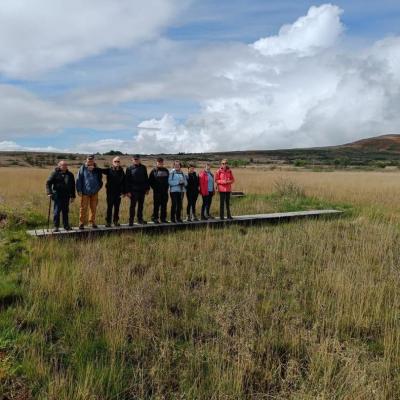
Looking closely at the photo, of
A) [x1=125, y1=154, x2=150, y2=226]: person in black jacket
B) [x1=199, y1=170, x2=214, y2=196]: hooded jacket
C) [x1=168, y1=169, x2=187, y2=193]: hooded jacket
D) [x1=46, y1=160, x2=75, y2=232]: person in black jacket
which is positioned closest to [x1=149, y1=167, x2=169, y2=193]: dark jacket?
[x1=168, y1=169, x2=187, y2=193]: hooded jacket

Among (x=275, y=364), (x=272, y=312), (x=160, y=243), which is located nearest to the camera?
(x=275, y=364)

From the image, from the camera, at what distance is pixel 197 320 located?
4.98 meters

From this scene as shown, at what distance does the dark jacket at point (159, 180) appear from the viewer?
11398mm

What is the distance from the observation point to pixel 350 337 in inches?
188

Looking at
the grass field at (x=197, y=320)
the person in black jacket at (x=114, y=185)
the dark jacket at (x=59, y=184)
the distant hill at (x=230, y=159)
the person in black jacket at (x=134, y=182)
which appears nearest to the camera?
the grass field at (x=197, y=320)

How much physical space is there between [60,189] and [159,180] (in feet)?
8.80

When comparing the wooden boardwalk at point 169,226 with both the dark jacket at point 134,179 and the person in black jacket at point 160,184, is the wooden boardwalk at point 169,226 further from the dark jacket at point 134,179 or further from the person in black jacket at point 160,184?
the dark jacket at point 134,179

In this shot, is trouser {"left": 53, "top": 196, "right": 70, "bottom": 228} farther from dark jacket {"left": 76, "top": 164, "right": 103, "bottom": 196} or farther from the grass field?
the grass field

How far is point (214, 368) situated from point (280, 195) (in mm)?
15698

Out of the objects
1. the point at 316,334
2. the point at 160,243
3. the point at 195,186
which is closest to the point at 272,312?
the point at 316,334

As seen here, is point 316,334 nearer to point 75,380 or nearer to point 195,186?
point 75,380

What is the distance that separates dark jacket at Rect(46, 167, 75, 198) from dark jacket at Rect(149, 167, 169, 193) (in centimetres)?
226

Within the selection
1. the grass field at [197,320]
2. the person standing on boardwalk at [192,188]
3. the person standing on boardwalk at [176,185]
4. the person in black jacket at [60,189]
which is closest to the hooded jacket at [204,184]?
the person standing on boardwalk at [192,188]

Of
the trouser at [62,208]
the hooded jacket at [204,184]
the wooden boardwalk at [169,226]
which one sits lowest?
the wooden boardwalk at [169,226]
